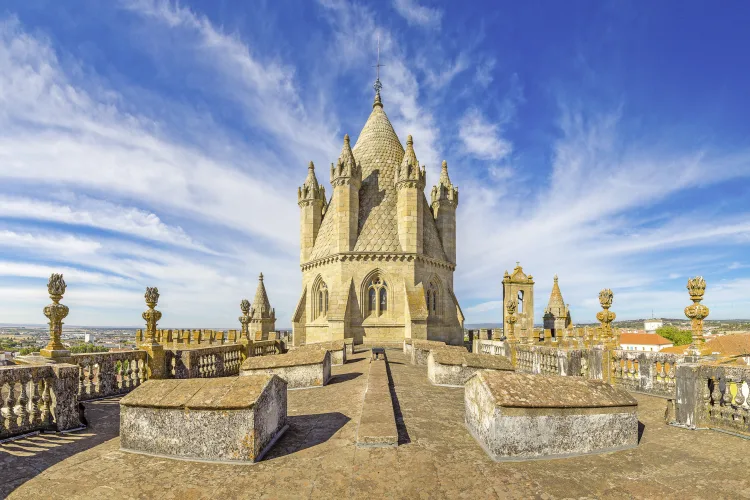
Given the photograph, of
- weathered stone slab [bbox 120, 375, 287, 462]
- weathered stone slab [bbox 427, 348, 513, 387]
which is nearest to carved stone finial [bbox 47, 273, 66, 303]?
weathered stone slab [bbox 120, 375, 287, 462]

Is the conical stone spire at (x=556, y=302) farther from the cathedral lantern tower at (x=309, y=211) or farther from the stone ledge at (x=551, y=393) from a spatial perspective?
the stone ledge at (x=551, y=393)

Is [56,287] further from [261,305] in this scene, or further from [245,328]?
[261,305]

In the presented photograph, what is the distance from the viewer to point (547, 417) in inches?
207

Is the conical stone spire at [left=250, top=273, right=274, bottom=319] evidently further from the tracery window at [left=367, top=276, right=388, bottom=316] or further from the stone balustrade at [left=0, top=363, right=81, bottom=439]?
the stone balustrade at [left=0, top=363, right=81, bottom=439]

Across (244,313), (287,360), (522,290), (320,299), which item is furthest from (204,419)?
(522,290)

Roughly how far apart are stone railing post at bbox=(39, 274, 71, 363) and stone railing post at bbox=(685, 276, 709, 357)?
1286 centimetres

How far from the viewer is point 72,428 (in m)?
7.17

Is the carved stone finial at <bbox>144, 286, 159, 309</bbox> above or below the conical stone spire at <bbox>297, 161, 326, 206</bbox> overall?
below

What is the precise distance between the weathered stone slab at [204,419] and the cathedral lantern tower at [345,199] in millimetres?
19642

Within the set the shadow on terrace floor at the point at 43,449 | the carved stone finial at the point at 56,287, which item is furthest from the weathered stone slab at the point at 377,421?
the carved stone finial at the point at 56,287

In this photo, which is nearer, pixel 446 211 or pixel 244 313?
pixel 244 313

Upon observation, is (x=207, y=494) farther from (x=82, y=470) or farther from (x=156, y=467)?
(x=82, y=470)

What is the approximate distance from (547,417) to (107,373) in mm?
10445

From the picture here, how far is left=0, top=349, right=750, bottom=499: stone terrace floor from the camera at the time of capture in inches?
166
